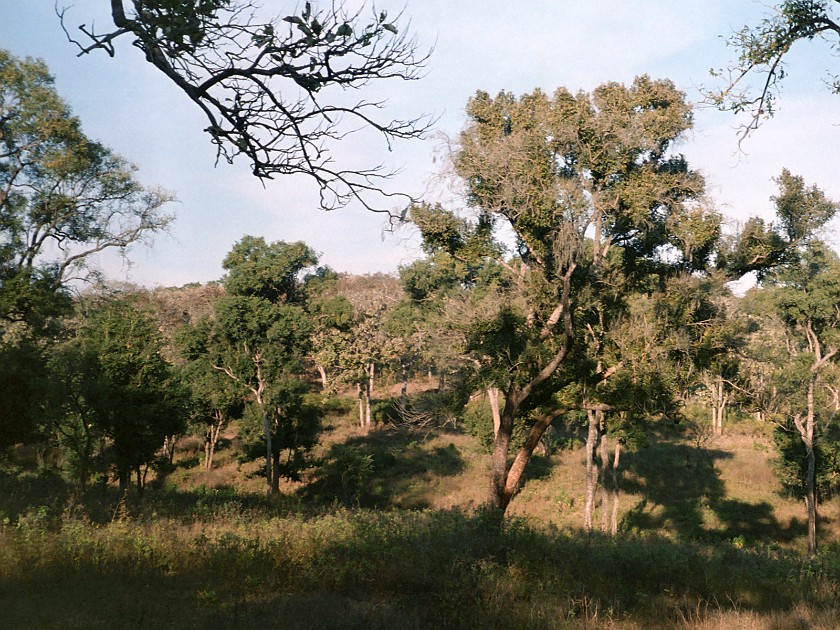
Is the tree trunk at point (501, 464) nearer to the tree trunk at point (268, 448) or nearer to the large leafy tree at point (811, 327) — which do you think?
the large leafy tree at point (811, 327)

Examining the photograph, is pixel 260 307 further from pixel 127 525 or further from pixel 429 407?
pixel 127 525

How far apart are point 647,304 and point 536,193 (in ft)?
12.7

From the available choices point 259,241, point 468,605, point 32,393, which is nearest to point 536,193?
point 468,605

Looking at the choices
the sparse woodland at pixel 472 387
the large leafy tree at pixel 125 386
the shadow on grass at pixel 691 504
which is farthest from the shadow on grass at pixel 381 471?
the large leafy tree at pixel 125 386

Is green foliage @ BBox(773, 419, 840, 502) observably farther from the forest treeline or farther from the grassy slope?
the grassy slope

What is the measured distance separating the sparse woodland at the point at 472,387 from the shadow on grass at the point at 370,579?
1.9 inches

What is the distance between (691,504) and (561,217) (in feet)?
89.0

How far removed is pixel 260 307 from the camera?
123 ft

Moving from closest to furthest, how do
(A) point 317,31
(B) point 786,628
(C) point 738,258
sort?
(A) point 317,31, (B) point 786,628, (C) point 738,258

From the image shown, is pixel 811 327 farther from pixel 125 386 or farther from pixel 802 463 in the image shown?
pixel 125 386

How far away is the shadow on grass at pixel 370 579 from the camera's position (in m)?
7.07

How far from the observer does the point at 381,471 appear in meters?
41.7

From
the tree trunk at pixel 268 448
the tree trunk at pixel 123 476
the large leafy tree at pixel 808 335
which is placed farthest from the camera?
the tree trunk at pixel 268 448

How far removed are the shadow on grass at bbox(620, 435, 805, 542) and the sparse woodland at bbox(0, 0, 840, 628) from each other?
0.22m
